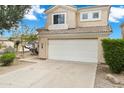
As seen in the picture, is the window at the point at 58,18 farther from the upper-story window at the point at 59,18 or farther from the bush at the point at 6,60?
the bush at the point at 6,60

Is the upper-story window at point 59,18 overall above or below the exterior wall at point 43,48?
above

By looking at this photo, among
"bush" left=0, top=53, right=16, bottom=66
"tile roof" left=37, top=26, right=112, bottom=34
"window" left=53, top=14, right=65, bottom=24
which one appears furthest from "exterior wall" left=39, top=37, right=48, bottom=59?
"bush" left=0, top=53, right=16, bottom=66

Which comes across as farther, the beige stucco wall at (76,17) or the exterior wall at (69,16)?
the exterior wall at (69,16)

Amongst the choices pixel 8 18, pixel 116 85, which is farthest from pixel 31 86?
pixel 8 18

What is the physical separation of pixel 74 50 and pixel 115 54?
519 cm

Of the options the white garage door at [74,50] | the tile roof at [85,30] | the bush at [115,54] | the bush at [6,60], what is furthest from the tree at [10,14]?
the bush at [115,54]

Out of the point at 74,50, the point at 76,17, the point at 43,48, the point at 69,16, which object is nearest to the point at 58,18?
the point at 69,16

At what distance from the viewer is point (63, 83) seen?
5.93m

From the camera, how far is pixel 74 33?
12.2m

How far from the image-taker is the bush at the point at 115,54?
290 inches
